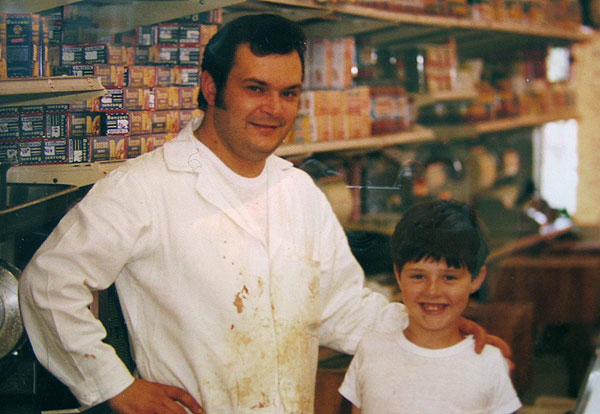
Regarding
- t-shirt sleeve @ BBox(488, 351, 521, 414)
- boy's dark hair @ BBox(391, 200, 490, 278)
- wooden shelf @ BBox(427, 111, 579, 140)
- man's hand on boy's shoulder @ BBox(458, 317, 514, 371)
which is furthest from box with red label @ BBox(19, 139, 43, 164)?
wooden shelf @ BBox(427, 111, 579, 140)

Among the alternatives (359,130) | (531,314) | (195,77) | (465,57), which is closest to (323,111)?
(359,130)

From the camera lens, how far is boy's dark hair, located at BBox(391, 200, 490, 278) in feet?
6.16

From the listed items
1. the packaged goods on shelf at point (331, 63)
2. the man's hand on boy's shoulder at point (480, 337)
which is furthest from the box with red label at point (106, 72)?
the man's hand on boy's shoulder at point (480, 337)

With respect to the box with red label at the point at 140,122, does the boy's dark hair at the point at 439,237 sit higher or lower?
lower

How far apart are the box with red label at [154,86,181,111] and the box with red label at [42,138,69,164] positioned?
0.79ft

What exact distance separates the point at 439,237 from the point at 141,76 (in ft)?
2.79

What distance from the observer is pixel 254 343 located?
173 centimetres

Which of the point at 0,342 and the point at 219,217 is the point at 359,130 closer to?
the point at 219,217

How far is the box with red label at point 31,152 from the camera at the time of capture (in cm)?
164

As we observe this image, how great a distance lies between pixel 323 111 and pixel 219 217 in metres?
0.87

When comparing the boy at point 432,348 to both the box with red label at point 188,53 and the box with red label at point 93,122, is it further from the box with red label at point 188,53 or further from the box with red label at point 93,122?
the box with red label at point 93,122

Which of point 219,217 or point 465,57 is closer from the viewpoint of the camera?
point 219,217

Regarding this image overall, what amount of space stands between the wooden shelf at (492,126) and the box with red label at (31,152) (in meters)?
2.16

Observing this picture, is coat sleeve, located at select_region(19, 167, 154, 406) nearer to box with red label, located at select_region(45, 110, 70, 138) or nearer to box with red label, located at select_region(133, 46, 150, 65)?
box with red label, located at select_region(45, 110, 70, 138)
